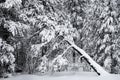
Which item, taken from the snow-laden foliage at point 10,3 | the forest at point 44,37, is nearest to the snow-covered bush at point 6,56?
the forest at point 44,37

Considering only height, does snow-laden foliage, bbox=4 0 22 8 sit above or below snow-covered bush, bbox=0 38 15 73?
above

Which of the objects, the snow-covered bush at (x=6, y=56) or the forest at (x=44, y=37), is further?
the forest at (x=44, y=37)

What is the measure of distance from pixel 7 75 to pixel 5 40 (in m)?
2.44

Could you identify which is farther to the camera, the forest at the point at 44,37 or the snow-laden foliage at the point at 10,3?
the forest at the point at 44,37

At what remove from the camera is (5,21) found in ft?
41.4

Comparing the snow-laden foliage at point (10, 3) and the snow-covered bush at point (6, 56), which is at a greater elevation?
the snow-laden foliage at point (10, 3)

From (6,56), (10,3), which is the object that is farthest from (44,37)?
(10,3)

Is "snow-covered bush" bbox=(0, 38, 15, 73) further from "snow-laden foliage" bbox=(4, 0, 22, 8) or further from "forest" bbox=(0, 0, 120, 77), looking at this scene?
"snow-laden foliage" bbox=(4, 0, 22, 8)

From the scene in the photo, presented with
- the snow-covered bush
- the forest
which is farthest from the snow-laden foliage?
the snow-covered bush

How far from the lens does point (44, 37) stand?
14.2 metres

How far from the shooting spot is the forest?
510 inches

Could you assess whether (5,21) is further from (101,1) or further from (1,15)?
(101,1)

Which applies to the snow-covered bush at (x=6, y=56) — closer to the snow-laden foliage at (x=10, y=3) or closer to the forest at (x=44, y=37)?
the forest at (x=44, y=37)

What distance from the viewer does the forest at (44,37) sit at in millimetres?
12945
